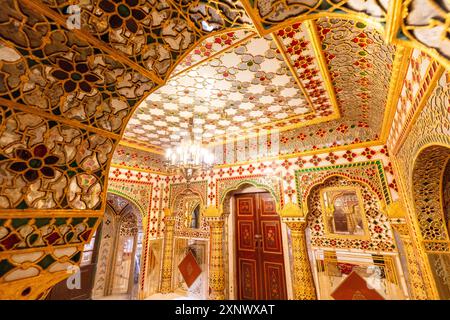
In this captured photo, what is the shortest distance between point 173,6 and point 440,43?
1396mm

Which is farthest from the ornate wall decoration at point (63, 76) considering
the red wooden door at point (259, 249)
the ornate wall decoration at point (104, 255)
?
the ornate wall decoration at point (104, 255)

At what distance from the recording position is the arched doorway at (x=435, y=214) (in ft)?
7.62

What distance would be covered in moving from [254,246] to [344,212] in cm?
223

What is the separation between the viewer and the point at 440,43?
0.84m

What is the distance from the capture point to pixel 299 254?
4.12 m

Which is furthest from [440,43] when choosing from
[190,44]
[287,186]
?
[287,186]

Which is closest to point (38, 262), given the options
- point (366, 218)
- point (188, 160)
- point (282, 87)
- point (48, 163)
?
point (48, 163)

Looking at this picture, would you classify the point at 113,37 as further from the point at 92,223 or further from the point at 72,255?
the point at 72,255

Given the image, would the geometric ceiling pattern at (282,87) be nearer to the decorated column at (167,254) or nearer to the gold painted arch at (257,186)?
the gold painted arch at (257,186)

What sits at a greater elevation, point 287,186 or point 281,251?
point 287,186

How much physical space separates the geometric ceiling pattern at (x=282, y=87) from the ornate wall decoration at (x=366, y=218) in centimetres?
94

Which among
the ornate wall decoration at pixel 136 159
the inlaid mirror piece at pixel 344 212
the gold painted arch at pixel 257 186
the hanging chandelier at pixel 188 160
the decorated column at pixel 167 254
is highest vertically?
the ornate wall decoration at pixel 136 159
